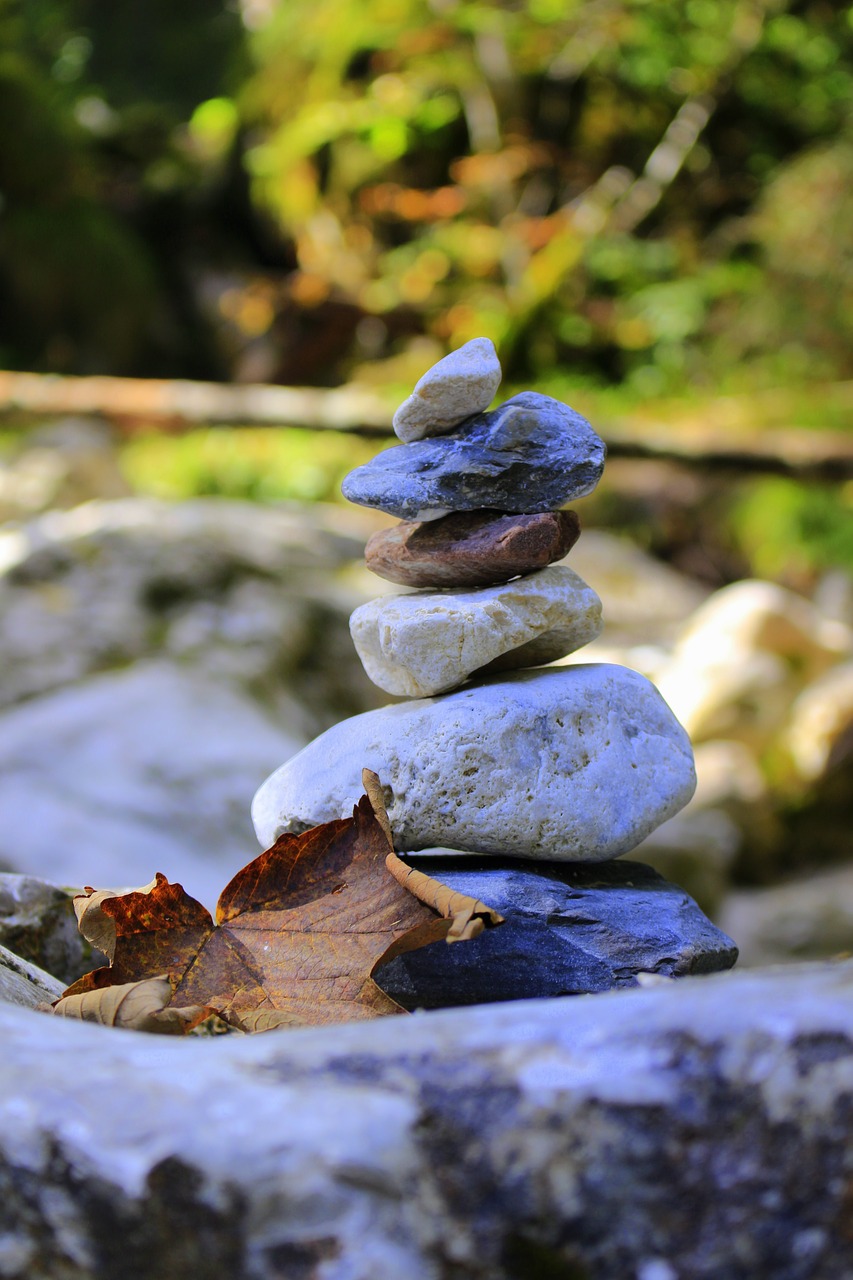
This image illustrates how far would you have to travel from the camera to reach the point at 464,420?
2266 mm

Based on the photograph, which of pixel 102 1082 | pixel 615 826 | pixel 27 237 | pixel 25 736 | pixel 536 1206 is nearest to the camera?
pixel 536 1206

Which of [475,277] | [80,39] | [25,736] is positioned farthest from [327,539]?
[80,39]

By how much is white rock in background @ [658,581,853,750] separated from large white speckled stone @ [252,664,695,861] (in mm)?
5620

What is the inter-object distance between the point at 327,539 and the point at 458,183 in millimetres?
9816

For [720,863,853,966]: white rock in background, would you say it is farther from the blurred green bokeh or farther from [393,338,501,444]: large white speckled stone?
the blurred green bokeh

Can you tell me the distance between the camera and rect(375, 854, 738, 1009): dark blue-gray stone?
6.35ft

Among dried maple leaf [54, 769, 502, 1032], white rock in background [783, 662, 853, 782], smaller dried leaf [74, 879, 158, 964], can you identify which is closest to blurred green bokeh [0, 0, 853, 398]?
white rock in background [783, 662, 853, 782]

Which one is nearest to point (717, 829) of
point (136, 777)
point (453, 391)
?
point (136, 777)

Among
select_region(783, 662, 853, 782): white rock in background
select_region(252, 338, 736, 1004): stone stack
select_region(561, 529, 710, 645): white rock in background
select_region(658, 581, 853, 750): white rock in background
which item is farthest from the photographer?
select_region(561, 529, 710, 645): white rock in background

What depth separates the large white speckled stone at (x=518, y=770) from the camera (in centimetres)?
207

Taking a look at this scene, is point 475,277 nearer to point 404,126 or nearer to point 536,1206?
point 404,126

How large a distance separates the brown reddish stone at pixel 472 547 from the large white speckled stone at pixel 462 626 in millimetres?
44

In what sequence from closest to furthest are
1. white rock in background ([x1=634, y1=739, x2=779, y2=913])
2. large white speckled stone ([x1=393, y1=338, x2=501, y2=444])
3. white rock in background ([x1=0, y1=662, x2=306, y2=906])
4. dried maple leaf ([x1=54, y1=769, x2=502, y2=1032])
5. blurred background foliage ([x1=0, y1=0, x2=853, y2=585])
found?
dried maple leaf ([x1=54, y1=769, x2=502, y2=1032]), large white speckled stone ([x1=393, y1=338, x2=501, y2=444]), white rock in background ([x1=0, y1=662, x2=306, y2=906]), white rock in background ([x1=634, y1=739, x2=779, y2=913]), blurred background foliage ([x1=0, y1=0, x2=853, y2=585])

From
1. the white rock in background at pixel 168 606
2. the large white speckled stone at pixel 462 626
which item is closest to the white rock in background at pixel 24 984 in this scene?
the large white speckled stone at pixel 462 626
